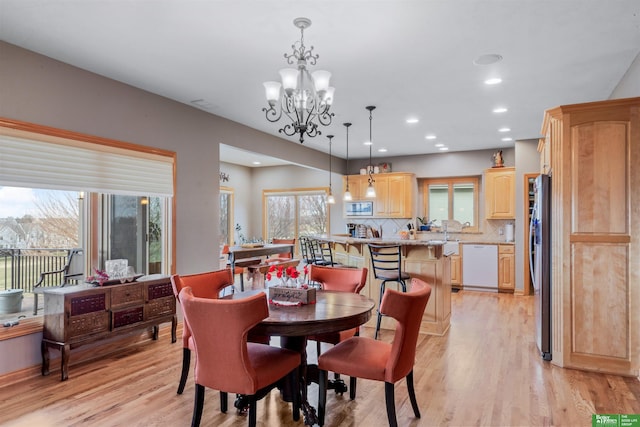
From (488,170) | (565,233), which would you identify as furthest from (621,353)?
(488,170)

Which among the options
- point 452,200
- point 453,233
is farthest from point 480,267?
point 452,200

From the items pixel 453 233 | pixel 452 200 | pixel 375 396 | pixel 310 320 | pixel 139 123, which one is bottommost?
pixel 375 396

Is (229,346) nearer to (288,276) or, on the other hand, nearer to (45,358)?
(288,276)

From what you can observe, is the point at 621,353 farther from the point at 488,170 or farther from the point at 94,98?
the point at 94,98

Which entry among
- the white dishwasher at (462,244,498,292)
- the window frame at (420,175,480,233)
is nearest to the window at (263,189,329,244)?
the window frame at (420,175,480,233)

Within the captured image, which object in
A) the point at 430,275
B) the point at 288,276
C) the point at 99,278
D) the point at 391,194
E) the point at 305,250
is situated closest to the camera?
the point at 288,276

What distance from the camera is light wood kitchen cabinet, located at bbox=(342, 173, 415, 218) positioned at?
8.19 metres

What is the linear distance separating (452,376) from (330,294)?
1.33 metres

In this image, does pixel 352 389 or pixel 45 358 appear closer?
pixel 352 389

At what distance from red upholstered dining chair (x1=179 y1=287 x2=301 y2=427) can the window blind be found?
2.10 meters

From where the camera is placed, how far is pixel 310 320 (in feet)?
7.50

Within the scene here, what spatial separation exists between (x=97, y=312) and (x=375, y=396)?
2.56 m

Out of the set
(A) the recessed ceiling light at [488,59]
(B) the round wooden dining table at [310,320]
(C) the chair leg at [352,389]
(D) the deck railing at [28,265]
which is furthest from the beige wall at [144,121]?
(A) the recessed ceiling light at [488,59]

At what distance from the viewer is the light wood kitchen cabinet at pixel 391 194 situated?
8.19m
